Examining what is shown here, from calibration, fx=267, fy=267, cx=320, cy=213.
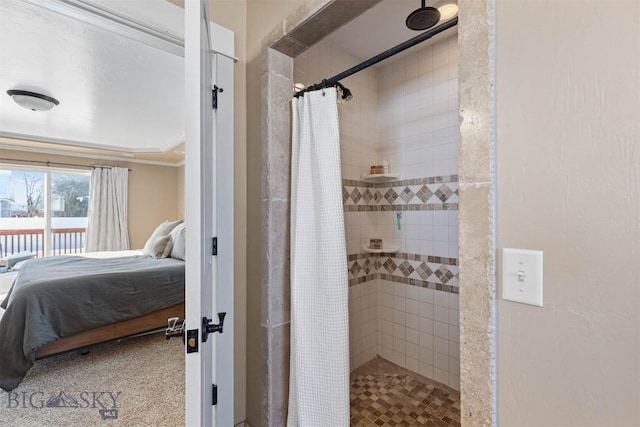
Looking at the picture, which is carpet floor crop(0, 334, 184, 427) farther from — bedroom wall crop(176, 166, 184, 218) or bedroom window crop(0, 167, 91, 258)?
bedroom wall crop(176, 166, 184, 218)

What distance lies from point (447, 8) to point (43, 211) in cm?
436

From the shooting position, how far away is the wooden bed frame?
2359 mm

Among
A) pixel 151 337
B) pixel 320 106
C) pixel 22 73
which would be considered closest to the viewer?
pixel 320 106

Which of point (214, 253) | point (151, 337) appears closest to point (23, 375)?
point (151, 337)

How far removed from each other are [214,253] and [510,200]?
126 cm

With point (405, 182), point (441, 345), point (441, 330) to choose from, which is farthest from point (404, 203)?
point (441, 345)

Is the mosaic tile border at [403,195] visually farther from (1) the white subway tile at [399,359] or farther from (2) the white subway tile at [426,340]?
(1) the white subway tile at [399,359]

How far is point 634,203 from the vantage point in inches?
18.8

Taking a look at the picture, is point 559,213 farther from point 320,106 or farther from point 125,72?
point 125,72

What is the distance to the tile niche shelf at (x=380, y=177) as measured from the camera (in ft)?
7.63

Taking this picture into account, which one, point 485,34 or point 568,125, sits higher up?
point 485,34

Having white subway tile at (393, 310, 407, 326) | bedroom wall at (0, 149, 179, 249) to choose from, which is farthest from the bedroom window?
white subway tile at (393, 310, 407, 326)

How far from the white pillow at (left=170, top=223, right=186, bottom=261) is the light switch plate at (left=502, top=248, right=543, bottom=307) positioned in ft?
11.4

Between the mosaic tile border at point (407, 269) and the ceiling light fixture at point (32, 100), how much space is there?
3.10 metres
